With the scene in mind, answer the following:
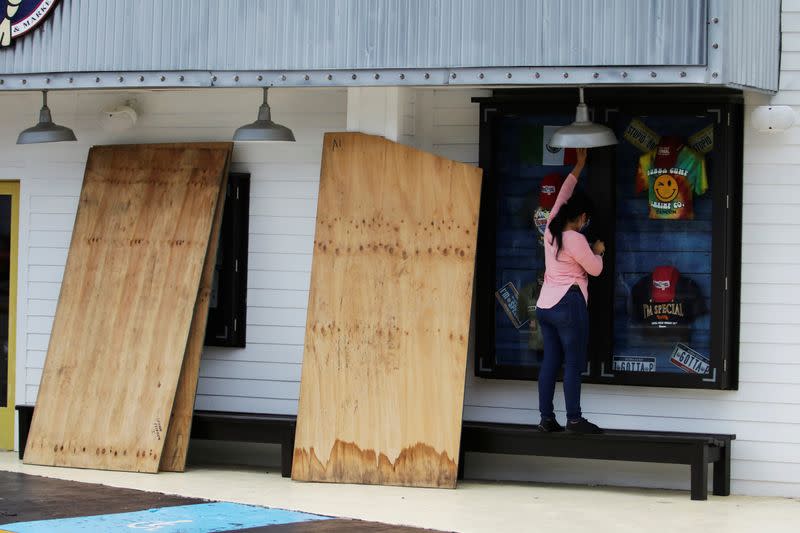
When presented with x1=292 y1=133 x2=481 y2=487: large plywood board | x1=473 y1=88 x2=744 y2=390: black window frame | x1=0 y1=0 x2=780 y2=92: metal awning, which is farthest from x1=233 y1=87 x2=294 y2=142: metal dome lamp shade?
x1=473 y1=88 x2=744 y2=390: black window frame

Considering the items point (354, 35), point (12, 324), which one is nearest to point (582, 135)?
point (354, 35)

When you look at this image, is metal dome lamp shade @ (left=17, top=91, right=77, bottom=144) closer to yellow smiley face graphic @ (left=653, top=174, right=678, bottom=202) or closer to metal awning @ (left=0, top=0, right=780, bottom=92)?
metal awning @ (left=0, top=0, right=780, bottom=92)

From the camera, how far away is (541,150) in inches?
412

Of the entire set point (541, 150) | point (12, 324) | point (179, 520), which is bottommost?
point (179, 520)

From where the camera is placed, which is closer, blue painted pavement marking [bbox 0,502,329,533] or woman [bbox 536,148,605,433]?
blue painted pavement marking [bbox 0,502,329,533]

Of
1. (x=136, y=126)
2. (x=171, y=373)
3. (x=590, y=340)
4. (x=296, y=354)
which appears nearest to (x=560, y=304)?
(x=590, y=340)

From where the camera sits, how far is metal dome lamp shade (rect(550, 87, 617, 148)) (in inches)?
380

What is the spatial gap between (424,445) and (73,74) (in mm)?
3663

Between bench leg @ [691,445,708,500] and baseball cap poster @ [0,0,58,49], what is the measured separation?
5573 mm

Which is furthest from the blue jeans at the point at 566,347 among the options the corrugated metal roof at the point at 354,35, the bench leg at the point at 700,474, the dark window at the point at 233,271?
the dark window at the point at 233,271

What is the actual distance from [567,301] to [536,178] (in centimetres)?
105

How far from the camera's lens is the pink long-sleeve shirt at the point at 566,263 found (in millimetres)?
9914

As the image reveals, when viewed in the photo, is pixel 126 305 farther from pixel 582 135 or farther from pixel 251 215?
pixel 582 135

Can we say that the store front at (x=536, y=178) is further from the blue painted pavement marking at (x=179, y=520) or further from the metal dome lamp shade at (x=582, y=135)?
the blue painted pavement marking at (x=179, y=520)
